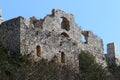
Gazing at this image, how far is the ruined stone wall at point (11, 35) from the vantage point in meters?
35.1

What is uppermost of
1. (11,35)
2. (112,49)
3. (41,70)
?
(11,35)

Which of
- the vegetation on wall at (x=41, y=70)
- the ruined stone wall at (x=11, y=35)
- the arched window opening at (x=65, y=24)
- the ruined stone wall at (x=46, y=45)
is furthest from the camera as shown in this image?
the arched window opening at (x=65, y=24)

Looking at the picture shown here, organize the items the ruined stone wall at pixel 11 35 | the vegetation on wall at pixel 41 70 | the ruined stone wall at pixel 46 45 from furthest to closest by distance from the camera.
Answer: the ruined stone wall at pixel 46 45
the ruined stone wall at pixel 11 35
the vegetation on wall at pixel 41 70

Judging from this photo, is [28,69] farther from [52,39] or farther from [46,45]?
[52,39]

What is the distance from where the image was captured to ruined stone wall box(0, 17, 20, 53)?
35.1 meters

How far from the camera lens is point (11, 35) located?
3550 cm

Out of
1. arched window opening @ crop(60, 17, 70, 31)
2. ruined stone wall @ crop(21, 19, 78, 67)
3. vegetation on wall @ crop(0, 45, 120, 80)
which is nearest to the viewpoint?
vegetation on wall @ crop(0, 45, 120, 80)

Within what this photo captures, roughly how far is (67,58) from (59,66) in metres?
1.83

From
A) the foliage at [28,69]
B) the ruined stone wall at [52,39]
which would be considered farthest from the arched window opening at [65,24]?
the foliage at [28,69]

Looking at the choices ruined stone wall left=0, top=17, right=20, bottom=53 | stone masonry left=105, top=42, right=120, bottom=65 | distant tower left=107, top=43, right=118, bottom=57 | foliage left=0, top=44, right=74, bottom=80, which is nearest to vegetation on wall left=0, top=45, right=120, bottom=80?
foliage left=0, top=44, right=74, bottom=80

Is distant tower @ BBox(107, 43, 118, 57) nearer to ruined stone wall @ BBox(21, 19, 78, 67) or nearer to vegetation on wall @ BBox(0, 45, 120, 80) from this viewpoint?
vegetation on wall @ BBox(0, 45, 120, 80)

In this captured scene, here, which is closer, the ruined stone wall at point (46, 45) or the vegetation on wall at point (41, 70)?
the vegetation on wall at point (41, 70)

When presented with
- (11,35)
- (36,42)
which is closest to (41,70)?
(36,42)

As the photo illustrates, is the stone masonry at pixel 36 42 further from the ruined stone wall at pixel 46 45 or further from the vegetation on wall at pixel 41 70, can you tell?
the vegetation on wall at pixel 41 70
